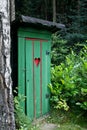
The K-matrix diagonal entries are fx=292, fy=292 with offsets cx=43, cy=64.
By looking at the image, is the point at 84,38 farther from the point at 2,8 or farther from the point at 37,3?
the point at 2,8

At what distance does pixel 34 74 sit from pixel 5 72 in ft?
A: 10.7

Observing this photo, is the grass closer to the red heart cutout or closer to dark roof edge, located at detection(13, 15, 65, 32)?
the red heart cutout

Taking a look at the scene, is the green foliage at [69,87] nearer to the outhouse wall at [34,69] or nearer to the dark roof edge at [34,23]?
the outhouse wall at [34,69]

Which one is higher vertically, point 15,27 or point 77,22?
point 77,22

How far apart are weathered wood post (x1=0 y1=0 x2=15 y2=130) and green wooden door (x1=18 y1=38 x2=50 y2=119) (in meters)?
2.73

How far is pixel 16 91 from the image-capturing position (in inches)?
217

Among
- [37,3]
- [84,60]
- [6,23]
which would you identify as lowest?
[84,60]

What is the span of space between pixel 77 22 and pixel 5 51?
13005 mm

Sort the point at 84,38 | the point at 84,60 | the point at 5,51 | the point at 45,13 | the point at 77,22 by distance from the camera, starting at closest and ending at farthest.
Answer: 1. the point at 5,51
2. the point at 84,60
3. the point at 84,38
4. the point at 77,22
5. the point at 45,13

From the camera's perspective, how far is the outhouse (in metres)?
5.60

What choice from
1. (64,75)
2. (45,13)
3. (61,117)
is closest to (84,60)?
(64,75)

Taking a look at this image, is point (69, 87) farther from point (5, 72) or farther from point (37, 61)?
point (5, 72)

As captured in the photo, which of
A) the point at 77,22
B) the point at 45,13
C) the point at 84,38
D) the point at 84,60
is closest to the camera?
the point at 84,60

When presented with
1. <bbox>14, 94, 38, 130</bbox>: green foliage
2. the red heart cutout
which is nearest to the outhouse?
the red heart cutout
